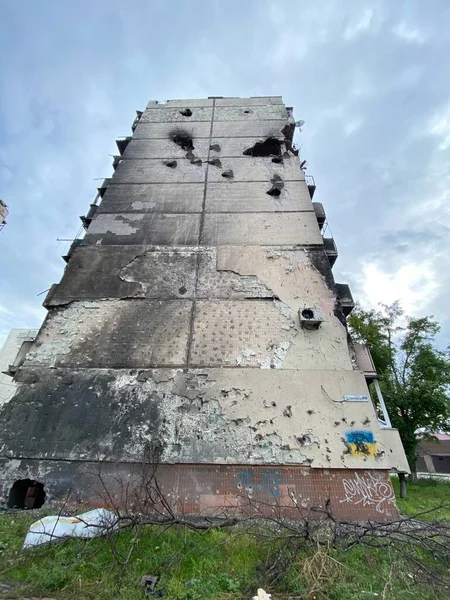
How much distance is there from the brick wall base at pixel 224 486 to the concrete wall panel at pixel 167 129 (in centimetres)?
929

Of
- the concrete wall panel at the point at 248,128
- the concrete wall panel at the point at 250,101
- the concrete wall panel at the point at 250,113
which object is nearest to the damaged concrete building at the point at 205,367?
the concrete wall panel at the point at 248,128

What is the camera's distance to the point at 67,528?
3490 mm

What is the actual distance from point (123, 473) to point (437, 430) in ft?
42.2

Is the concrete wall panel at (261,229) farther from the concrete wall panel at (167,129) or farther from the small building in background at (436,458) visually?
the small building in background at (436,458)

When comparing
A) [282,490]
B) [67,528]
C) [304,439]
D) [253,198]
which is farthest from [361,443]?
[253,198]

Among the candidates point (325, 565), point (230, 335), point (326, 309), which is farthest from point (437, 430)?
point (325, 565)

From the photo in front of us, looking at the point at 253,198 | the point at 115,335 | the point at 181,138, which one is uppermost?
the point at 181,138

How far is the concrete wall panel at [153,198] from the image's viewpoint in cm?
789

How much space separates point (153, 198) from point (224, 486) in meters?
6.65

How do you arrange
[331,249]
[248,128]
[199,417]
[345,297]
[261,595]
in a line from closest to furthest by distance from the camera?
1. [261,595]
2. [199,417]
3. [345,297]
4. [331,249]
5. [248,128]

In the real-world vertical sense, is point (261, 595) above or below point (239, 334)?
below

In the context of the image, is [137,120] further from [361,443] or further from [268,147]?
[361,443]

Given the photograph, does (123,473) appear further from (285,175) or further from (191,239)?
(285,175)

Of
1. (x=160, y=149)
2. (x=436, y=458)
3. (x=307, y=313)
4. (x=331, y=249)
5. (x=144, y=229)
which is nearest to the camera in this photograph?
(x=307, y=313)
